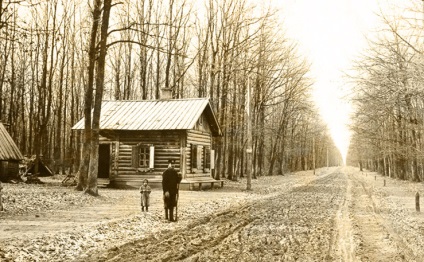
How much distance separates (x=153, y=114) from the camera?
92.5 ft

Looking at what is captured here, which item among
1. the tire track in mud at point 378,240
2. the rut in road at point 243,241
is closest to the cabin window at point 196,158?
the rut in road at point 243,241

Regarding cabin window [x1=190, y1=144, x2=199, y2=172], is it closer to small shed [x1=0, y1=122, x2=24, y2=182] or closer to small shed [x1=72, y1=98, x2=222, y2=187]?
small shed [x1=72, y1=98, x2=222, y2=187]

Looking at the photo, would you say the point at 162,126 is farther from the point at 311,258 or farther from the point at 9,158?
the point at 311,258

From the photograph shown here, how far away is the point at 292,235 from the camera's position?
426 inches

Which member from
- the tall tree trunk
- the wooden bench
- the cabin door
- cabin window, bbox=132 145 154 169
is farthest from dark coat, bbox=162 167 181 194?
the cabin door

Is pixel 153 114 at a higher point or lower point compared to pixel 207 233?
higher

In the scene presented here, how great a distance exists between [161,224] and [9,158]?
60.0ft


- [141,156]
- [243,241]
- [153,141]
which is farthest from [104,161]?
[243,241]

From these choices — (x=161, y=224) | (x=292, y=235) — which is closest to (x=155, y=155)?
(x=161, y=224)

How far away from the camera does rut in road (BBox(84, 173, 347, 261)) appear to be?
27.0 ft

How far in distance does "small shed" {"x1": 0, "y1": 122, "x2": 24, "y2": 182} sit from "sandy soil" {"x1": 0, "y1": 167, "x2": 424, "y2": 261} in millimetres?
10827

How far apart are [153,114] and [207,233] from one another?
17974 mm

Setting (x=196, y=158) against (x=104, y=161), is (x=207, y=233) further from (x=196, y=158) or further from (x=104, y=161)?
(x=104, y=161)

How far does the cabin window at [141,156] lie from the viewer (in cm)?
2733
